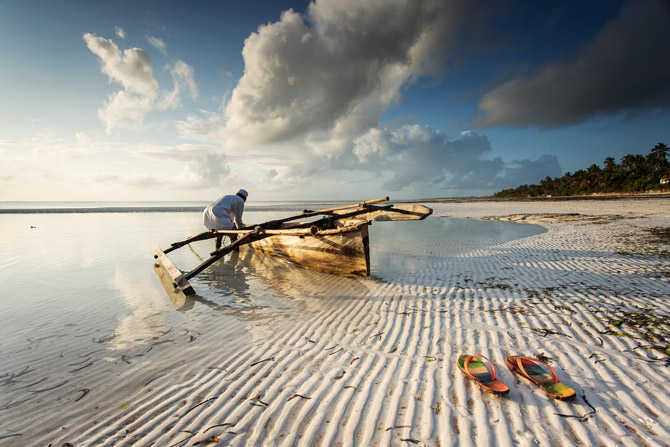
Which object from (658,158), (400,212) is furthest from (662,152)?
(400,212)

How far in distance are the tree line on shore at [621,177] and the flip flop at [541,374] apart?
81531 mm

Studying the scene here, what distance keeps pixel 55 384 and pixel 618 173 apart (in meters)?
104

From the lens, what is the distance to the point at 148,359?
3777 millimetres

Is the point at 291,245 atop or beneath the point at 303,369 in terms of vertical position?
atop

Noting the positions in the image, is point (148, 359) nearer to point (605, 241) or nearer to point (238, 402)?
point (238, 402)

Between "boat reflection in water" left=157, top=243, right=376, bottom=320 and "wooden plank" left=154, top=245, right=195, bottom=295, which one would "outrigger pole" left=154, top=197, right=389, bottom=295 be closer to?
"wooden plank" left=154, top=245, right=195, bottom=295

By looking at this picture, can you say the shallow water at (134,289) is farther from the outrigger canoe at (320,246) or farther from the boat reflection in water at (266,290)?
the outrigger canoe at (320,246)

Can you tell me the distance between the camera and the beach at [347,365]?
2.39 meters

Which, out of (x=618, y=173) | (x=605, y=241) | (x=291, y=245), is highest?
(x=618, y=173)

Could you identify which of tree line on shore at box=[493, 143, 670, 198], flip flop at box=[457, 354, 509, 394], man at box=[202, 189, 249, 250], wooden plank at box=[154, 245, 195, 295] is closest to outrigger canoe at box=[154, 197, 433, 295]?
wooden plank at box=[154, 245, 195, 295]

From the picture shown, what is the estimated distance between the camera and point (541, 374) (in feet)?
9.42

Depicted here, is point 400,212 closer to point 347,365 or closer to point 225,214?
point 347,365

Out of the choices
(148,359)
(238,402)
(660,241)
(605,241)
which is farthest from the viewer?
(605,241)

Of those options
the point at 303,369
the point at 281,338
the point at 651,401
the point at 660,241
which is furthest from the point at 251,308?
the point at 660,241
